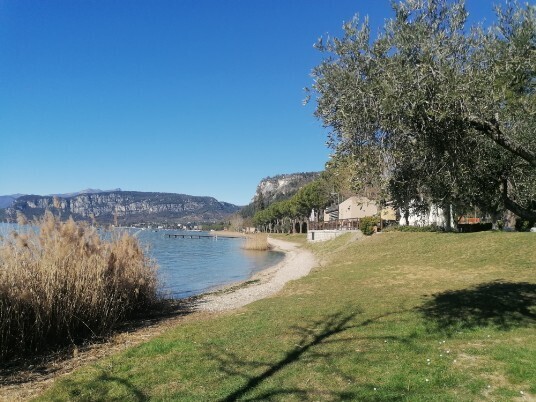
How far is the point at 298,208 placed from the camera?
318 ft

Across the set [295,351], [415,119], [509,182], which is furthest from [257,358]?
[509,182]

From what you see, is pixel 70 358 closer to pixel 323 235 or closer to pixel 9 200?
pixel 9 200

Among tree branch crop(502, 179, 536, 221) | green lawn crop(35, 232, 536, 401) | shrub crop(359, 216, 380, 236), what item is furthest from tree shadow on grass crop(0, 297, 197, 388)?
shrub crop(359, 216, 380, 236)

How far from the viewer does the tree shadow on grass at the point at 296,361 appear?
6.02m

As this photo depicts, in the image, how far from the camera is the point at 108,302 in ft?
41.2

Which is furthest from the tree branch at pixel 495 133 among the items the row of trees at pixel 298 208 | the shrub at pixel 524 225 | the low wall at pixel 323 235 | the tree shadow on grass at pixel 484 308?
the row of trees at pixel 298 208

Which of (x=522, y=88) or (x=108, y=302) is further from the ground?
(x=522, y=88)

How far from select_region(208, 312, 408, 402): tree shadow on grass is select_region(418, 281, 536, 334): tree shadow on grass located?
152 centimetres

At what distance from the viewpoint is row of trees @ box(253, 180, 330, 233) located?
8869 centimetres

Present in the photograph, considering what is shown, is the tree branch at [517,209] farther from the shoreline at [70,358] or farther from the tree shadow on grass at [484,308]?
the shoreline at [70,358]

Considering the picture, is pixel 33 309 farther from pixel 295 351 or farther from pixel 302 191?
pixel 302 191

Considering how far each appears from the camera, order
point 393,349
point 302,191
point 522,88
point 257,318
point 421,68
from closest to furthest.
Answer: point 421,68, point 393,349, point 522,88, point 257,318, point 302,191

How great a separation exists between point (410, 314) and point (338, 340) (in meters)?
2.83

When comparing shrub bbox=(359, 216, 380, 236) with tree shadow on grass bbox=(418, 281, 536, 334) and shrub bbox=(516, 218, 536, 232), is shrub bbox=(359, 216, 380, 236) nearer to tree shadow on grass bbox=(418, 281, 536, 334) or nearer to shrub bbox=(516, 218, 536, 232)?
shrub bbox=(516, 218, 536, 232)
